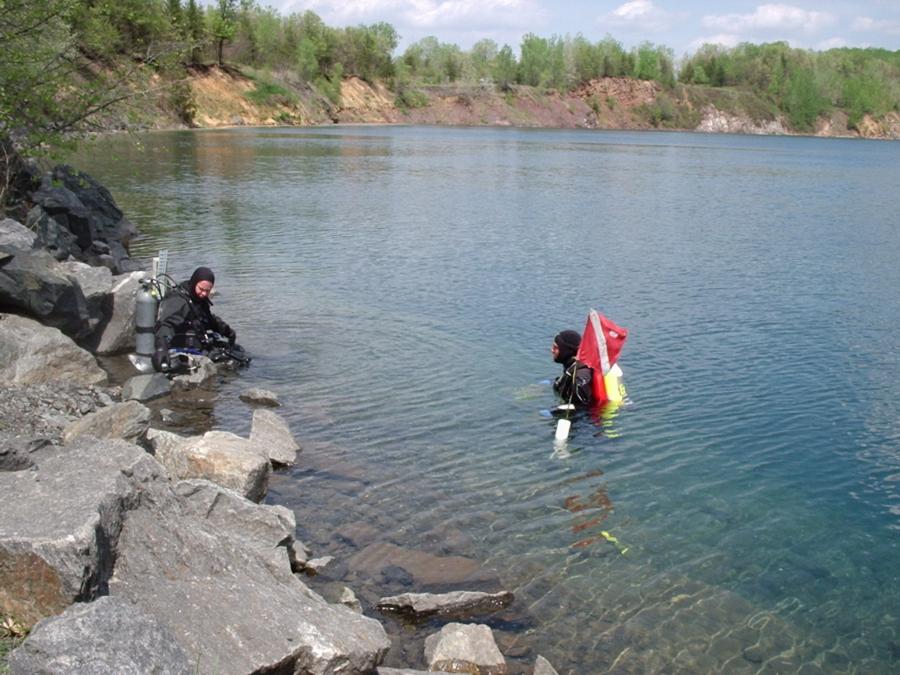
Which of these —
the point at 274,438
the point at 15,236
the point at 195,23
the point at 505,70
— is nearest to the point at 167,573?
the point at 274,438

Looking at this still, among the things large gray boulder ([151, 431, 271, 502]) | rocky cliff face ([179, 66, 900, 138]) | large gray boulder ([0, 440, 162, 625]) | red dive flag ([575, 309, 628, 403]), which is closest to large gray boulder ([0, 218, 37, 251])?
large gray boulder ([151, 431, 271, 502])

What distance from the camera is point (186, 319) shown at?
15234mm

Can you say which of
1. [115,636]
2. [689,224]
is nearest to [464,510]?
[115,636]

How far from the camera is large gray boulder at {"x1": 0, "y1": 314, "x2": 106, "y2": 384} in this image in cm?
1270

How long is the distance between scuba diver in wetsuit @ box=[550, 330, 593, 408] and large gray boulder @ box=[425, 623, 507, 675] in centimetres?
657

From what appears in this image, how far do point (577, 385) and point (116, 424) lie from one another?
6579 millimetres

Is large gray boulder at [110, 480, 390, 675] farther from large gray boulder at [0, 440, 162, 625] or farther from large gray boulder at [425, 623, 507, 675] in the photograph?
large gray boulder at [425, 623, 507, 675]

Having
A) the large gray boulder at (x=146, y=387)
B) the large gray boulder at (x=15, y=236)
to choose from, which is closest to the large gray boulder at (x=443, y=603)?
the large gray boulder at (x=146, y=387)

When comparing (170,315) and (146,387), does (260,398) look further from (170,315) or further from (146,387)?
(170,315)

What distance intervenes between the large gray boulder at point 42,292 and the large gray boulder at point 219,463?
5.11m

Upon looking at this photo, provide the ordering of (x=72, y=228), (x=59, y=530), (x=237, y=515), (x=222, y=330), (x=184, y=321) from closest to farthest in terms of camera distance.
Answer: (x=59, y=530) → (x=237, y=515) → (x=184, y=321) → (x=222, y=330) → (x=72, y=228)

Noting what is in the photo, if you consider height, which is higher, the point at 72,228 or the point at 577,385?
the point at 72,228

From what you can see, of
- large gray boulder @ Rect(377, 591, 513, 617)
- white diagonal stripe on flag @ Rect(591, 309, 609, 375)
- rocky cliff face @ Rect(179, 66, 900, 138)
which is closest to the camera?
large gray boulder @ Rect(377, 591, 513, 617)

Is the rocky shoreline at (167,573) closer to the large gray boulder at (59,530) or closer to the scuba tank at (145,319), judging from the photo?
the large gray boulder at (59,530)
